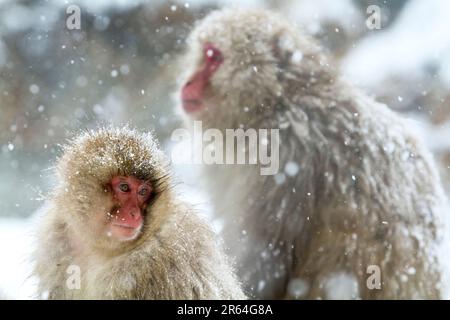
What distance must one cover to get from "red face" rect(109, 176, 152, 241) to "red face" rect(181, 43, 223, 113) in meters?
1.43

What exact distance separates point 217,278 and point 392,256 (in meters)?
1.17

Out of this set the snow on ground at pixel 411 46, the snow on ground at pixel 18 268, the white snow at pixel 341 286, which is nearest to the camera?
the snow on ground at pixel 18 268

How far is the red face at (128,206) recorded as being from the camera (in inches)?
74.7

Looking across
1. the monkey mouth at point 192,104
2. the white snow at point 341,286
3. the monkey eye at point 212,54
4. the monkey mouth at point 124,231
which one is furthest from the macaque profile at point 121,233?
the monkey eye at point 212,54

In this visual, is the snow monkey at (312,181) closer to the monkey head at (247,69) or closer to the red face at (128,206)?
the monkey head at (247,69)

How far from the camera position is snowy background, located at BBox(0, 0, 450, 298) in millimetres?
4945

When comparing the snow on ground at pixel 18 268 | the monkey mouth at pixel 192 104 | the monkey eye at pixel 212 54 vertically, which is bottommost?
the snow on ground at pixel 18 268

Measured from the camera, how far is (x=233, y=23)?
341 centimetres

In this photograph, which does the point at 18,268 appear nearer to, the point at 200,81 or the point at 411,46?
the point at 200,81

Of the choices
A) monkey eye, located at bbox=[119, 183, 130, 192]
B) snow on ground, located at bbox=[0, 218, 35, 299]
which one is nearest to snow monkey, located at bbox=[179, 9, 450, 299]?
snow on ground, located at bbox=[0, 218, 35, 299]

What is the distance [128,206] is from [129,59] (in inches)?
139

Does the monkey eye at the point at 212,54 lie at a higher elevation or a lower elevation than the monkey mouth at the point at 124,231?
higher

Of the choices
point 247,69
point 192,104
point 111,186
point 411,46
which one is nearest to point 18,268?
point 111,186

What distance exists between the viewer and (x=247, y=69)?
3334 millimetres
